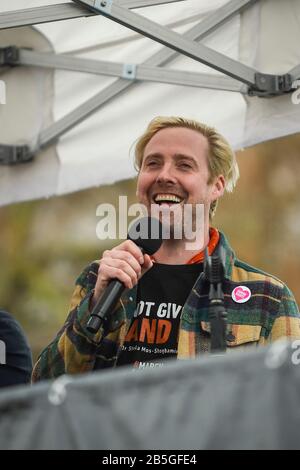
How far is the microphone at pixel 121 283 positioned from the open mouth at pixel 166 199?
0.25 meters

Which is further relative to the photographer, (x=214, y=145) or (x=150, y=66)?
(x=150, y=66)

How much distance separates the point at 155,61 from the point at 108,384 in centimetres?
283

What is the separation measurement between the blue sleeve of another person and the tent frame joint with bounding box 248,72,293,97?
1.40m

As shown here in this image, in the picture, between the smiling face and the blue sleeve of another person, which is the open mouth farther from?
the blue sleeve of another person

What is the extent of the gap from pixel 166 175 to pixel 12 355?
36.5 inches

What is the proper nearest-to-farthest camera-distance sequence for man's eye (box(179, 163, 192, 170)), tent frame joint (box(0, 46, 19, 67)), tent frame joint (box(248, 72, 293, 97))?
man's eye (box(179, 163, 192, 170))
tent frame joint (box(248, 72, 293, 97))
tent frame joint (box(0, 46, 19, 67))

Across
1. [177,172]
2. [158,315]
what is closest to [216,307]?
[158,315]

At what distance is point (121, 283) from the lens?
2822mm

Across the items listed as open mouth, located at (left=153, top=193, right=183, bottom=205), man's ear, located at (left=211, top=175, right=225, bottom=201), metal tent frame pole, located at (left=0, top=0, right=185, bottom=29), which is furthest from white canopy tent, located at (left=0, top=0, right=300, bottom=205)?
open mouth, located at (left=153, top=193, right=183, bottom=205)

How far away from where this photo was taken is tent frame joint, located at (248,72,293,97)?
4004mm

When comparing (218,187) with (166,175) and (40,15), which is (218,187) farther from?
(40,15)

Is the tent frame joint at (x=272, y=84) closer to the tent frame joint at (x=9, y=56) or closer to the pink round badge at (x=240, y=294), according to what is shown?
the pink round badge at (x=240, y=294)

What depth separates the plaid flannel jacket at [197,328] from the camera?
3305 mm

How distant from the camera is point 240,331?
3.36 meters
